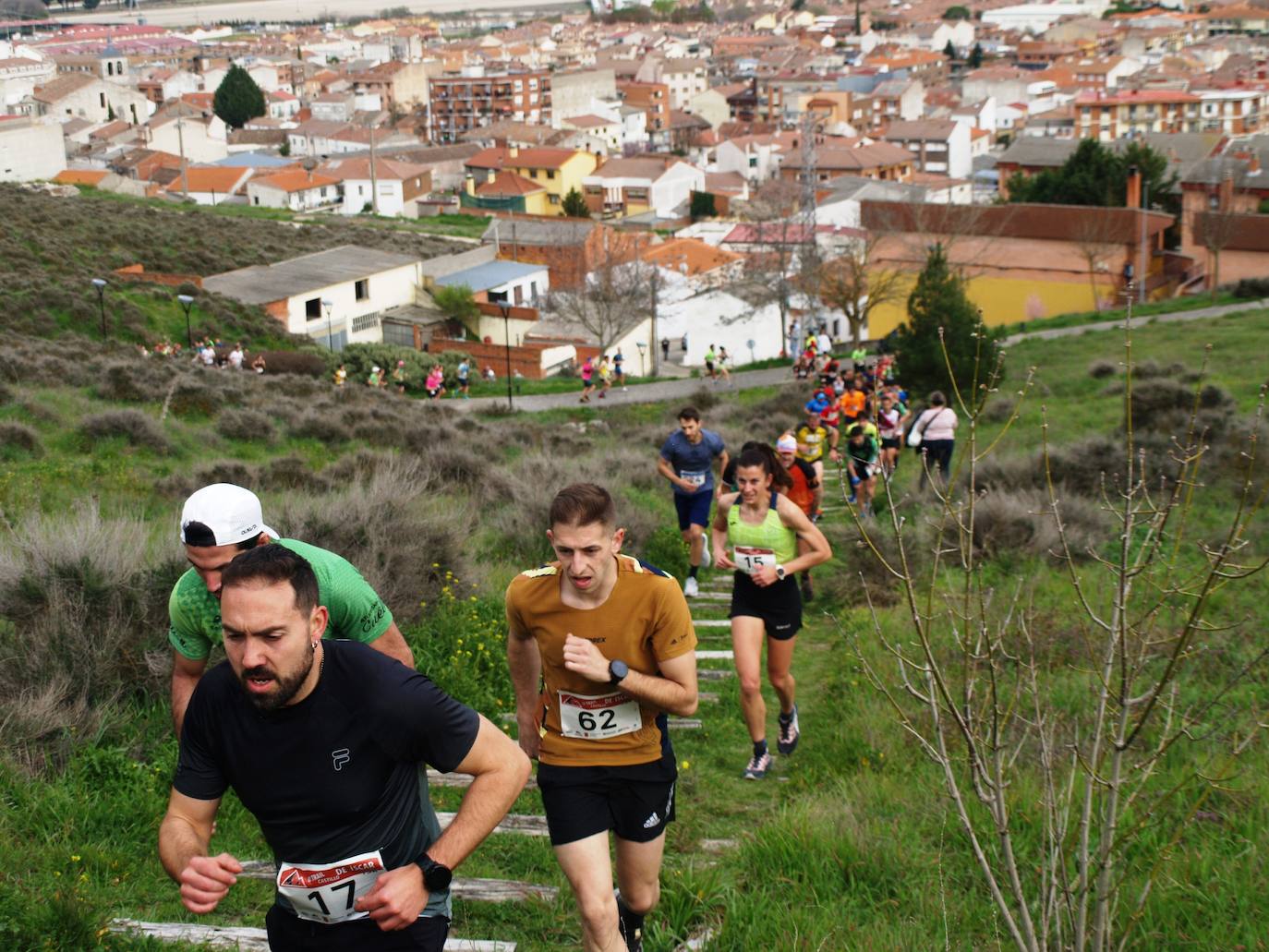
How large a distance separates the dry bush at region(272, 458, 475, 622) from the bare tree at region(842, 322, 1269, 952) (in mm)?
2861

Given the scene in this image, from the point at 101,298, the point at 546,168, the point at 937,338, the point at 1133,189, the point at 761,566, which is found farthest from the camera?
the point at 546,168

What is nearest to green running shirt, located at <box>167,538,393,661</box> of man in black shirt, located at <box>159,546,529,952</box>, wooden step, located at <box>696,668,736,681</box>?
man in black shirt, located at <box>159,546,529,952</box>

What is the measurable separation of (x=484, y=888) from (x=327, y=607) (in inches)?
68.6

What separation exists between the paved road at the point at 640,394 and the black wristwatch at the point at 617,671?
2738cm

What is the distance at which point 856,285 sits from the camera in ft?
138

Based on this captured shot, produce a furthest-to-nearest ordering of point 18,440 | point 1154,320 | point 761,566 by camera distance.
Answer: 1. point 1154,320
2. point 18,440
3. point 761,566

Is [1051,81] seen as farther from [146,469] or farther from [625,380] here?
[146,469]

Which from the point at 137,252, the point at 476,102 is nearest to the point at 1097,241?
the point at 137,252

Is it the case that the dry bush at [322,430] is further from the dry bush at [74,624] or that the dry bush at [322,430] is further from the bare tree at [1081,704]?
the dry bush at [74,624]

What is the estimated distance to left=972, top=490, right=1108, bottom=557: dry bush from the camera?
11359 millimetres

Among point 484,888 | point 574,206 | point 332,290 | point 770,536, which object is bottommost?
point 574,206

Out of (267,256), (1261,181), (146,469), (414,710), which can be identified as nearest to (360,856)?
(414,710)

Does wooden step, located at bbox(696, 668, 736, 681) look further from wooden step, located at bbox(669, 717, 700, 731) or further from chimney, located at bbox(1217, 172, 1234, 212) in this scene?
chimney, located at bbox(1217, 172, 1234, 212)

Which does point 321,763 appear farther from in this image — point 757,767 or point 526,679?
point 757,767
